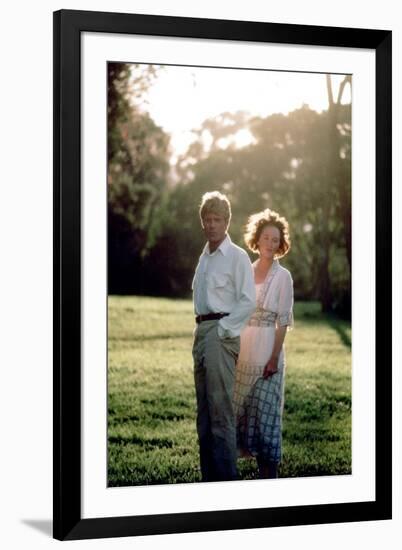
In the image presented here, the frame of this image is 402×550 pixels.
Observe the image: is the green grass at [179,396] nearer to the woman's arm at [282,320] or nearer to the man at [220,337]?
the man at [220,337]

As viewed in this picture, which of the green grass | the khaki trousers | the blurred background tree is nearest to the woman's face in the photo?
the blurred background tree

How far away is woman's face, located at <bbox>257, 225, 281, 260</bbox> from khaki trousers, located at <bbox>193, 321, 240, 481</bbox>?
581mm

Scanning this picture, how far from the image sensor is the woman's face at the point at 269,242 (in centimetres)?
858

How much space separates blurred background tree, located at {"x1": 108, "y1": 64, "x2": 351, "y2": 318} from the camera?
8.59 meters

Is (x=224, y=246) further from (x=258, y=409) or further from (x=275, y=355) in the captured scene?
(x=258, y=409)

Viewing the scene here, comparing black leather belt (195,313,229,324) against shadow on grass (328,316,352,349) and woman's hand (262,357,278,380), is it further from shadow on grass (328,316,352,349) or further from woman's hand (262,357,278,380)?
shadow on grass (328,316,352,349)

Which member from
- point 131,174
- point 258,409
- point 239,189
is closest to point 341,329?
point 258,409

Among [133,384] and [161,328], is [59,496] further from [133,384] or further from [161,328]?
[161,328]

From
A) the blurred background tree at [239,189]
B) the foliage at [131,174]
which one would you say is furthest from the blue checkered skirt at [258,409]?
the foliage at [131,174]

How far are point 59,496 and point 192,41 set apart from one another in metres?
2.79

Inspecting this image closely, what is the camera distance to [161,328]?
8.98m

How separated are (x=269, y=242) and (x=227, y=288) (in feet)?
1.53

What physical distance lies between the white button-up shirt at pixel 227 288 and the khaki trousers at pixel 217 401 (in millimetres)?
88

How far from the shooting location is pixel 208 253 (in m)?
Answer: 8.41
